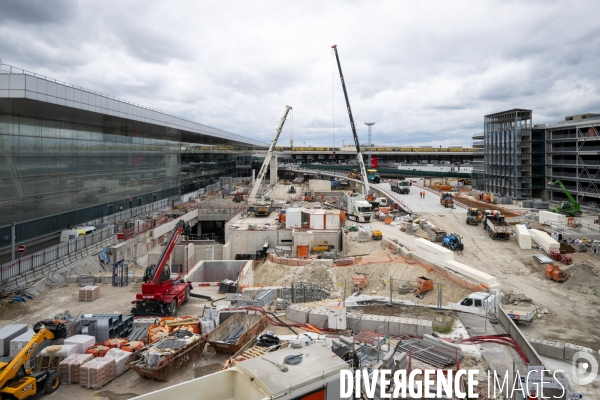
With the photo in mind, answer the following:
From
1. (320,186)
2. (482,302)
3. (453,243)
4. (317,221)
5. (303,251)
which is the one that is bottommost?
(303,251)

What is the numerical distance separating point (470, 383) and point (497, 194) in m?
60.8

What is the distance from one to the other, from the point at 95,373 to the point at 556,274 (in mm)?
26185

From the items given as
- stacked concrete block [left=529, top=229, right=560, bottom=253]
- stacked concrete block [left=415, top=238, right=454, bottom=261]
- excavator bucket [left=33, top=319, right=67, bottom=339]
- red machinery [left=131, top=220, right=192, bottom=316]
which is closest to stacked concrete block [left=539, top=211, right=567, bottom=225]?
stacked concrete block [left=529, top=229, right=560, bottom=253]

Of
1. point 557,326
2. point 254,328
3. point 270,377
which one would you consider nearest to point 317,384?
point 270,377

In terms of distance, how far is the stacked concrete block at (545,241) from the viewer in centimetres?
3153

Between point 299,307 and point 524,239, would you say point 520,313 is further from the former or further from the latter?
point 524,239

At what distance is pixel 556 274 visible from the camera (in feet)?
86.9

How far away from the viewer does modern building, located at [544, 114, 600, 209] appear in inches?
2067

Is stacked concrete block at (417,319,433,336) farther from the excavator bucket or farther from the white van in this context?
the white van

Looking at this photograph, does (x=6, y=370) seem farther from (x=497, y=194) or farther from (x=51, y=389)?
(x=497, y=194)

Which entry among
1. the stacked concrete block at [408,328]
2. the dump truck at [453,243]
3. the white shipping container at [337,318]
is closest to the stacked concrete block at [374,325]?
the stacked concrete block at [408,328]

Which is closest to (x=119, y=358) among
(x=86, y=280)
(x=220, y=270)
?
(x=86, y=280)

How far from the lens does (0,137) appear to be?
25344 mm

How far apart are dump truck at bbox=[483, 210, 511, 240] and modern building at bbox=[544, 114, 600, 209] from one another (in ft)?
65.1
